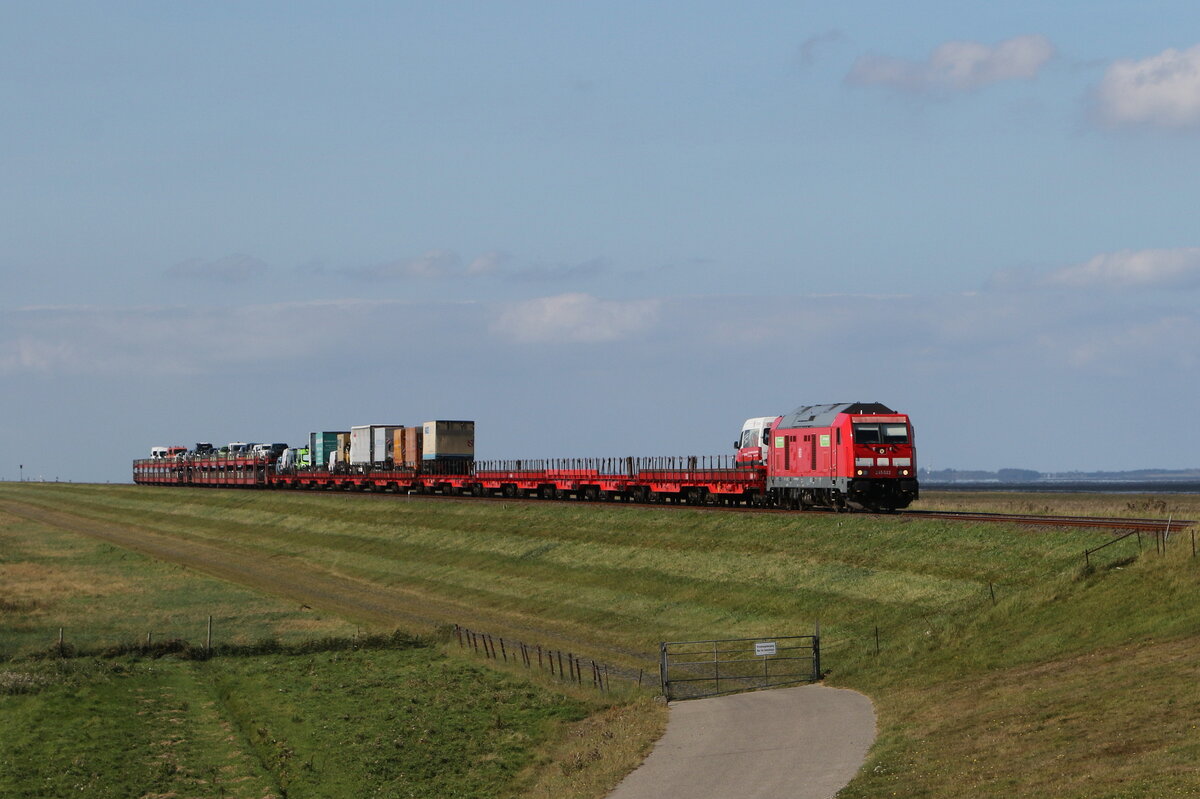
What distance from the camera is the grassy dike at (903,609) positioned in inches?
974

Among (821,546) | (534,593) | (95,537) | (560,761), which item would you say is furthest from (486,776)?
(95,537)

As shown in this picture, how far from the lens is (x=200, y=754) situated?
34.4 metres

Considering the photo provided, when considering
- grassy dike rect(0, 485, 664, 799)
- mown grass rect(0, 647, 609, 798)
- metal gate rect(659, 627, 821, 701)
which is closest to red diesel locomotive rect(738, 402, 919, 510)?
metal gate rect(659, 627, 821, 701)

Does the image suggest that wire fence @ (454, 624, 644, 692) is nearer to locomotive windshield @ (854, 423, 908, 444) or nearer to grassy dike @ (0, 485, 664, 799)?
grassy dike @ (0, 485, 664, 799)

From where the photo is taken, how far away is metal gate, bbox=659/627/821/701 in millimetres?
36875

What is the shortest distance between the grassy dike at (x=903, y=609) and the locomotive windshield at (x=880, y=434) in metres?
3.97

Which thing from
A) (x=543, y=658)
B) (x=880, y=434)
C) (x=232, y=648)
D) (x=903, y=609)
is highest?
(x=880, y=434)

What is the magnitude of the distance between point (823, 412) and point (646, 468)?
82.1ft

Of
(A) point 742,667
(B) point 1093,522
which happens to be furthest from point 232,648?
(B) point 1093,522

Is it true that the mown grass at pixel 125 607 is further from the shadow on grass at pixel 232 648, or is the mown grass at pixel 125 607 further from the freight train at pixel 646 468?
the freight train at pixel 646 468

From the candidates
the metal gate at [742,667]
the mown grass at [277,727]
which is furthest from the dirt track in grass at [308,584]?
the mown grass at [277,727]

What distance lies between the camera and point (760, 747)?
95.3 ft

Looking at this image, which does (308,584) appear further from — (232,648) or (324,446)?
(324,446)

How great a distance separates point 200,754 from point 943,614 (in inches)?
859
